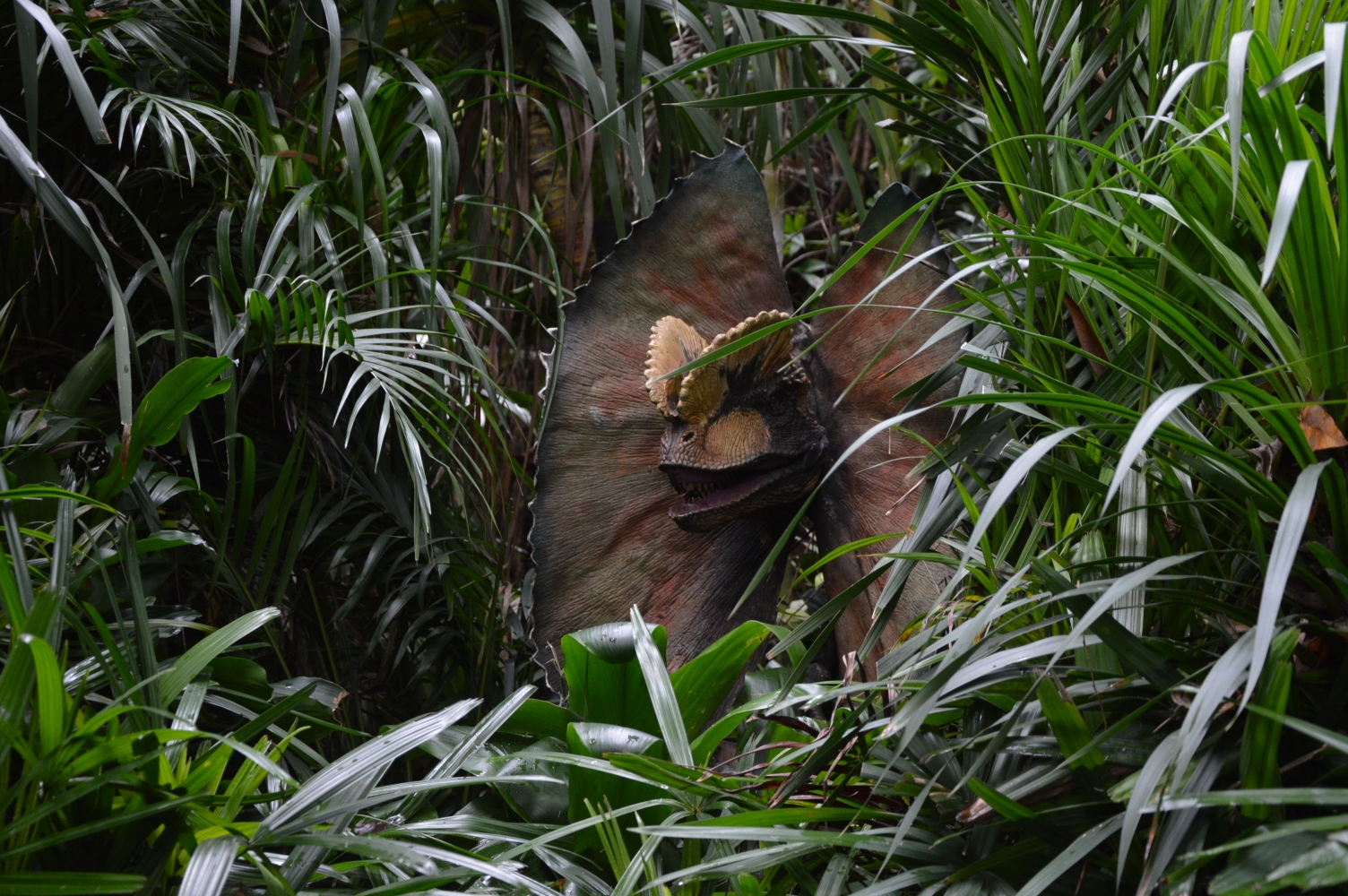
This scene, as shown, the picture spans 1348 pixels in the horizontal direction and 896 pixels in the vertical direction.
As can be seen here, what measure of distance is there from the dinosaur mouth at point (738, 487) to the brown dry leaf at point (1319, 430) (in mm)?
742

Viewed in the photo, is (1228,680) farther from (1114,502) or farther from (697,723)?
(697,723)

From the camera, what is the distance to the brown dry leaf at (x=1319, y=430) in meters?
0.65

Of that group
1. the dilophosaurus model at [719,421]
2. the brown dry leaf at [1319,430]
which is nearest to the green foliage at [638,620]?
the brown dry leaf at [1319,430]

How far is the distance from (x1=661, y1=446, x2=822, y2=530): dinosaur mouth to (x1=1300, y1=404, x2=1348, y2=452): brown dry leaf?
74 centimetres

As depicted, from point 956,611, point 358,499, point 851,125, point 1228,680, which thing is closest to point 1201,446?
point 1228,680

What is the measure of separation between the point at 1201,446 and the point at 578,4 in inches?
61.9

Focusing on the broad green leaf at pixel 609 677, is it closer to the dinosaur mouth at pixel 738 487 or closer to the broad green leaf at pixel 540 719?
the broad green leaf at pixel 540 719

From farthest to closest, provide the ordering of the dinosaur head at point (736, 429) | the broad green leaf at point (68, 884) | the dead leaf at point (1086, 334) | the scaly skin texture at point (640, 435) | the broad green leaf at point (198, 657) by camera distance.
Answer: the scaly skin texture at point (640, 435) → the dinosaur head at point (736, 429) → the dead leaf at point (1086, 334) → the broad green leaf at point (198, 657) → the broad green leaf at point (68, 884)

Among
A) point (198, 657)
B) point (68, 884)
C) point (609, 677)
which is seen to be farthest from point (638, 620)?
point (68, 884)

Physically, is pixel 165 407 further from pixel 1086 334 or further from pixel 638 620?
pixel 1086 334

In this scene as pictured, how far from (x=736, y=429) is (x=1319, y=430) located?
2.51 feet

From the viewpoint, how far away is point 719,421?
135 cm

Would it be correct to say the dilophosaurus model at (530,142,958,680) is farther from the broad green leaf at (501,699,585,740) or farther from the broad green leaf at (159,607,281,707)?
the broad green leaf at (159,607,281,707)

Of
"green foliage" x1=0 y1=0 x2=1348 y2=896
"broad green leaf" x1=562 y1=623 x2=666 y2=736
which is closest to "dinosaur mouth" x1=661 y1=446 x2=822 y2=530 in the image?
"green foliage" x1=0 y1=0 x2=1348 y2=896
